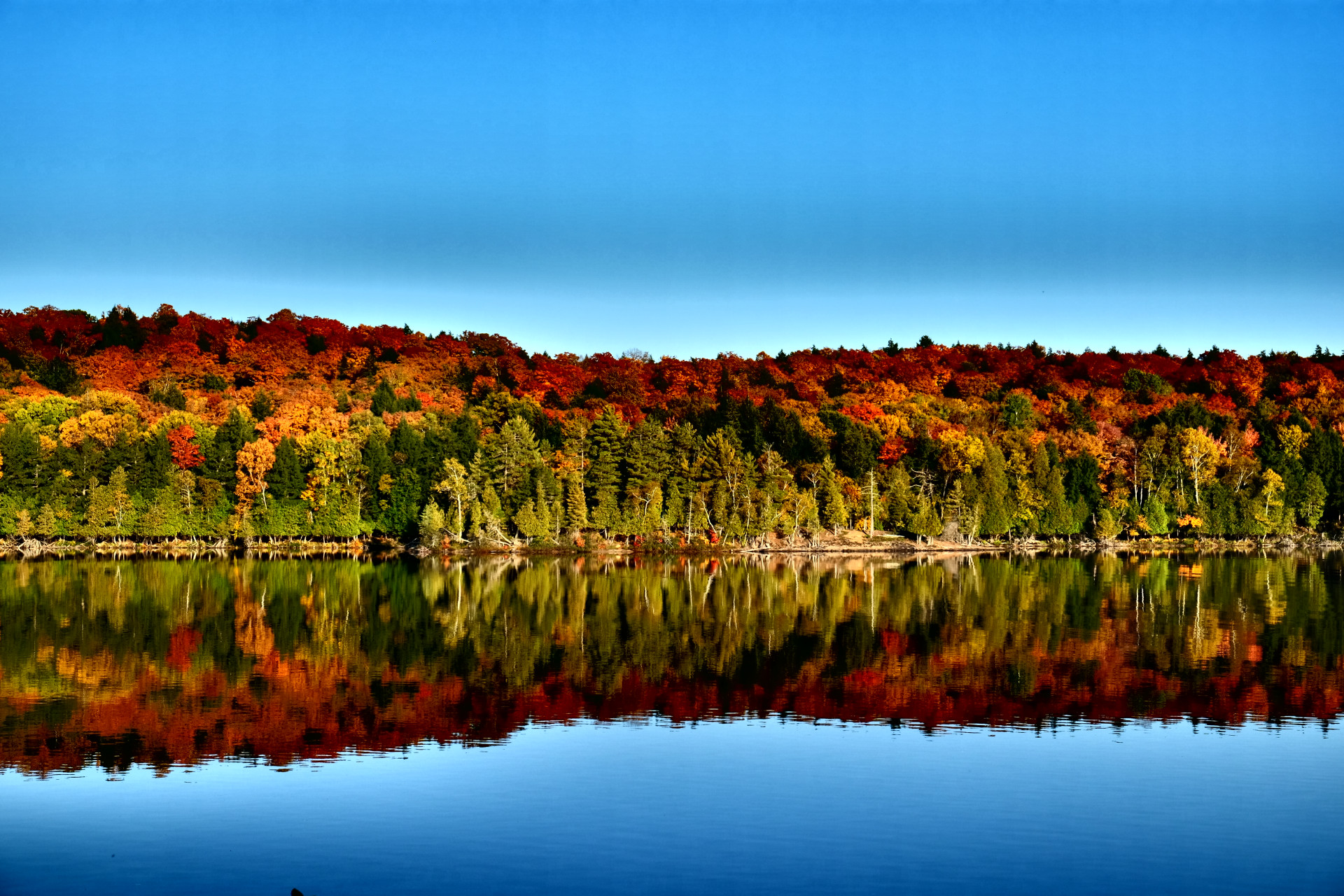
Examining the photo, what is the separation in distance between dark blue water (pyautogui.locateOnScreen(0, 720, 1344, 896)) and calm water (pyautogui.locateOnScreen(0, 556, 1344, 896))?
6 cm

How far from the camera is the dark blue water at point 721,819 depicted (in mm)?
14531

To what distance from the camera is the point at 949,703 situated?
82.9ft

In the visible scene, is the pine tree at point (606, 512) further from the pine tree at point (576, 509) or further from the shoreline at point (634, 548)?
the shoreline at point (634, 548)

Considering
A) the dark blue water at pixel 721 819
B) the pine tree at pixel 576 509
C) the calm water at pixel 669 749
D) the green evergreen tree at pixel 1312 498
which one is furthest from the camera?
the green evergreen tree at pixel 1312 498

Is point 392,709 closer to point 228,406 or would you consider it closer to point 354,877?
point 354,877

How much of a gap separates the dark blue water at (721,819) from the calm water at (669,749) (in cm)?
6

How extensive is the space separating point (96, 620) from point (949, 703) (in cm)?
2529

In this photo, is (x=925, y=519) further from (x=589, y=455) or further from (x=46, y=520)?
(x=46, y=520)

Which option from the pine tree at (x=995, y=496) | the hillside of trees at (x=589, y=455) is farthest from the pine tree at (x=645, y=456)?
the pine tree at (x=995, y=496)

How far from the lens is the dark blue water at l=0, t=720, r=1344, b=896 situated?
1453 cm

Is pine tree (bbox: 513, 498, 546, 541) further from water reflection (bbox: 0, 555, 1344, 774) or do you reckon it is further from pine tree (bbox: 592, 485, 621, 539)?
water reflection (bbox: 0, 555, 1344, 774)

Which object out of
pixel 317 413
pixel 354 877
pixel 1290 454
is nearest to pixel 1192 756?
pixel 354 877

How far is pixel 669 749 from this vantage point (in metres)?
21.4

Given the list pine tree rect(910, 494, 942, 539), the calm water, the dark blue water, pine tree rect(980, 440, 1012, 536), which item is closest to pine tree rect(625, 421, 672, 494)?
pine tree rect(910, 494, 942, 539)
